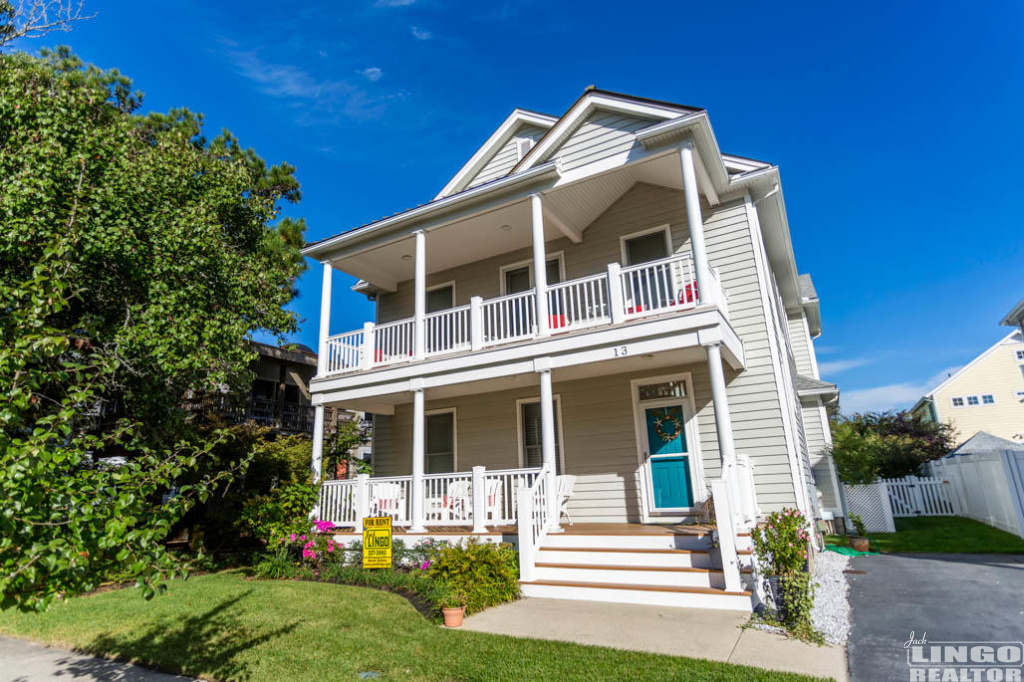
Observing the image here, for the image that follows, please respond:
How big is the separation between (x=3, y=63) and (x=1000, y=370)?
4333cm

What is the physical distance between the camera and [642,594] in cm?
660

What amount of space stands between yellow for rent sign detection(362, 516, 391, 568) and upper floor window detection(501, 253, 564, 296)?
6305mm

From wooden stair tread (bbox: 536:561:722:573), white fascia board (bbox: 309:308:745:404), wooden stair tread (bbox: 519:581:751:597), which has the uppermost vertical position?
white fascia board (bbox: 309:308:745:404)

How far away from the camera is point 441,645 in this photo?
520 centimetres

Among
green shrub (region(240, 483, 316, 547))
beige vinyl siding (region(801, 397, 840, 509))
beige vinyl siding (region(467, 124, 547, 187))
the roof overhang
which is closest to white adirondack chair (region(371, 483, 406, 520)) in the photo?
green shrub (region(240, 483, 316, 547))

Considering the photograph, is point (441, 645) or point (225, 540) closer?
point (441, 645)

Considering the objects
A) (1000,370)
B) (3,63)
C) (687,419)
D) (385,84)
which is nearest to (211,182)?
(3,63)

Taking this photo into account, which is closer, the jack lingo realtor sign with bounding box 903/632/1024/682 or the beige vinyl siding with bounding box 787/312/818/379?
the jack lingo realtor sign with bounding box 903/632/1024/682

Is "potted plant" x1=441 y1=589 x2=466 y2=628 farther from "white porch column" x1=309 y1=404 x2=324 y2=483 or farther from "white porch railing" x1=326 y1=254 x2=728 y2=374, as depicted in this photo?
"white porch column" x1=309 y1=404 x2=324 y2=483

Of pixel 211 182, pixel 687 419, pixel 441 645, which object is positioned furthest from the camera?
pixel 211 182

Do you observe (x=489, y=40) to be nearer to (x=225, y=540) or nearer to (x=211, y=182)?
(x=211, y=182)

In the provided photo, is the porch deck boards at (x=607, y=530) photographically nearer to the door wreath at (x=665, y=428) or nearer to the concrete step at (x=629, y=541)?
the concrete step at (x=629, y=541)

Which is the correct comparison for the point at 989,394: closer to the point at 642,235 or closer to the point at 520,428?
the point at 642,235

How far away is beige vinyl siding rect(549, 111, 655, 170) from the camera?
945 cm
